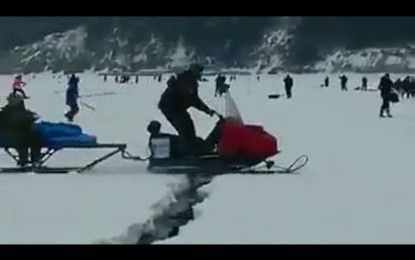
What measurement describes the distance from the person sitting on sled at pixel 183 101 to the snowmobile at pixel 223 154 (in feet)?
0.41

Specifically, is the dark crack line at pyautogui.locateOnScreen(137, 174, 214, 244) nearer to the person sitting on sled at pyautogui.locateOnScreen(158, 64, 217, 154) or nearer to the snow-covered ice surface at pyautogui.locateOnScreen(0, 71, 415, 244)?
the snow-covered ice surface at pyautogui.locateOnScreen(0, 71, 415, 244)

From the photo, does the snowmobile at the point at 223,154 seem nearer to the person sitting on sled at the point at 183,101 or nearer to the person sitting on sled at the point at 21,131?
the person sitting on sled at the point at 183,101

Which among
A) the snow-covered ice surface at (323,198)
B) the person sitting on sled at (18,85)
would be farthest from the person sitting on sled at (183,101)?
the person sitting on sled at (18,85)

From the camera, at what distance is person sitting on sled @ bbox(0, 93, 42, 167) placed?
780 cm

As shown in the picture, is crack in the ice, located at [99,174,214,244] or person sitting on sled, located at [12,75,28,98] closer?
crack in the ice, located at [99,174,214,244]

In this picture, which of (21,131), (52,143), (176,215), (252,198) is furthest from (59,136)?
(176,215)

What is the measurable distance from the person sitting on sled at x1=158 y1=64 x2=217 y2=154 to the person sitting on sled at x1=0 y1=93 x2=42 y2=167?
41.5 inches

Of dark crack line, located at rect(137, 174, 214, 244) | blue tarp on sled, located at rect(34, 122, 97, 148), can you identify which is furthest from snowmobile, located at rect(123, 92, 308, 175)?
blue tarp on sled, located at rect(34, 122, 97, 148)

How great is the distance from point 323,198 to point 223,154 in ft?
4.67

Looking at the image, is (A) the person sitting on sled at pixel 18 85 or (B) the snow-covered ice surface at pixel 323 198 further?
(A) the person sitting on sled at pixel 18 85

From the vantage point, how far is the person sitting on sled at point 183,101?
7.73 meters
